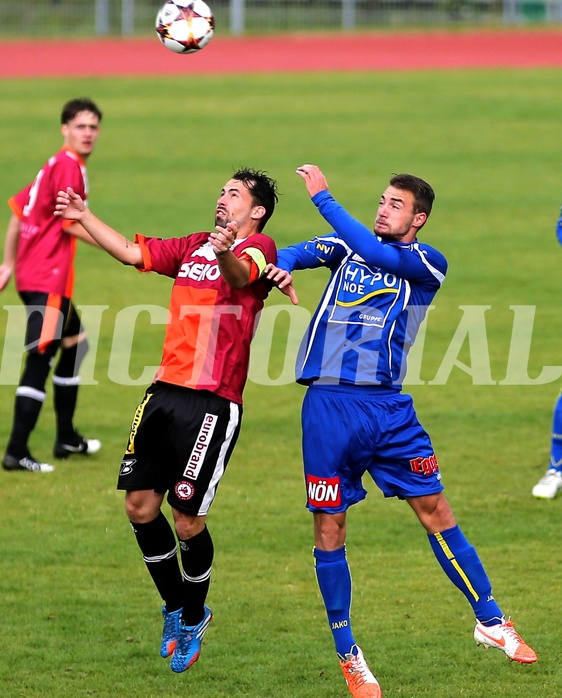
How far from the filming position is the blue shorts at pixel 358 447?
6.38 meters

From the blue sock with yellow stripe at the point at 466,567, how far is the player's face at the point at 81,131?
5101 mm

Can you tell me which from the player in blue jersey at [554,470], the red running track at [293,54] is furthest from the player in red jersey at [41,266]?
the red running track at [293,54]

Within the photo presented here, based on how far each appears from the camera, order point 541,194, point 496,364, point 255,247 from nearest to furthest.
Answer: point 255,247 → point 496,364 → point 541,194

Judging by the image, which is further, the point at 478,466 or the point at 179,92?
the point at 179,92

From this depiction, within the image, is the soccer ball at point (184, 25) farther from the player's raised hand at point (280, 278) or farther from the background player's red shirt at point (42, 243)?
the player's raised hand at point (280, 278)

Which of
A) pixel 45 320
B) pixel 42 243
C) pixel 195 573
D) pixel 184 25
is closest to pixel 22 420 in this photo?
pixel 45 320

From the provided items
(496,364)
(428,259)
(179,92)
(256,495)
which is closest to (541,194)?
(496,364)

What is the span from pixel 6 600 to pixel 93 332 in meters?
7.67

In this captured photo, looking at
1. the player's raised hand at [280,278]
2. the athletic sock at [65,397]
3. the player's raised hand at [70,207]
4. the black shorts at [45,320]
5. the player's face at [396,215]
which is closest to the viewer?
the player's raised hand at [280,278]

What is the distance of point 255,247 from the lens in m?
6.34

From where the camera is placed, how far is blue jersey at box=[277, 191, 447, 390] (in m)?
6.43

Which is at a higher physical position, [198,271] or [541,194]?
[198,271]

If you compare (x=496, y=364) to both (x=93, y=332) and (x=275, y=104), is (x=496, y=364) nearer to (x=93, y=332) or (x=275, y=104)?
(x=93, y=332)

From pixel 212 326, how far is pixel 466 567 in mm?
1833
